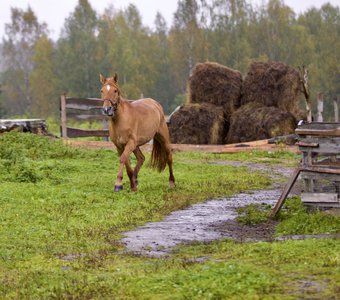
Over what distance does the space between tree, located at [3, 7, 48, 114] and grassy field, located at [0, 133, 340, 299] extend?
2345 inches

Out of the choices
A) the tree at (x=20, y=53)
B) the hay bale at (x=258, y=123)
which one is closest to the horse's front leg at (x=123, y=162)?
the hay bale at (x=258, y=123)

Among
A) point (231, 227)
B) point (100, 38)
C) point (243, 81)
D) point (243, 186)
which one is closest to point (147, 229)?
point (231, 227)

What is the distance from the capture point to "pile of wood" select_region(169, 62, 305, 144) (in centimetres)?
2995

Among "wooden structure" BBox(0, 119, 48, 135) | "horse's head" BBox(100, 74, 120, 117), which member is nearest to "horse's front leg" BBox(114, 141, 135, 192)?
"horse's head" BBox(100, 74, 120, 117)

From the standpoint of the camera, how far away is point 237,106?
3275cm

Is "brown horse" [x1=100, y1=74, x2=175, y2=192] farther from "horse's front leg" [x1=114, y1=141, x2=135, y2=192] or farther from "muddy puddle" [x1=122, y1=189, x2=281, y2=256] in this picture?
"muddy puddle" [x1=122, y1=189, x2=281, y2=256]

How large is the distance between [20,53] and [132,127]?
66.9 m

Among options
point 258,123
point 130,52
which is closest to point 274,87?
Answer: point 258,123

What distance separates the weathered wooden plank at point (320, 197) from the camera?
11.3 metres

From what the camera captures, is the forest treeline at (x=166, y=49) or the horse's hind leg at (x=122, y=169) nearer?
the horse's hind leg at (x=122, y=169)

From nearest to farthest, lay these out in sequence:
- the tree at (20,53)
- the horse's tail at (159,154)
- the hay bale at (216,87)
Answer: the horse's tail at (159,154) < the hay bale at (216,87) < the tree at (20,53)

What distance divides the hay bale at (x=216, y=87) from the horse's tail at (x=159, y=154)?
15.3 m

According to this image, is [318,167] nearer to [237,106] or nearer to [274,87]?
[274,87]

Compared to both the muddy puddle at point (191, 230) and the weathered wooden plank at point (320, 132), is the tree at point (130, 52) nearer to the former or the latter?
the muddy puddle at point (191, 230)
